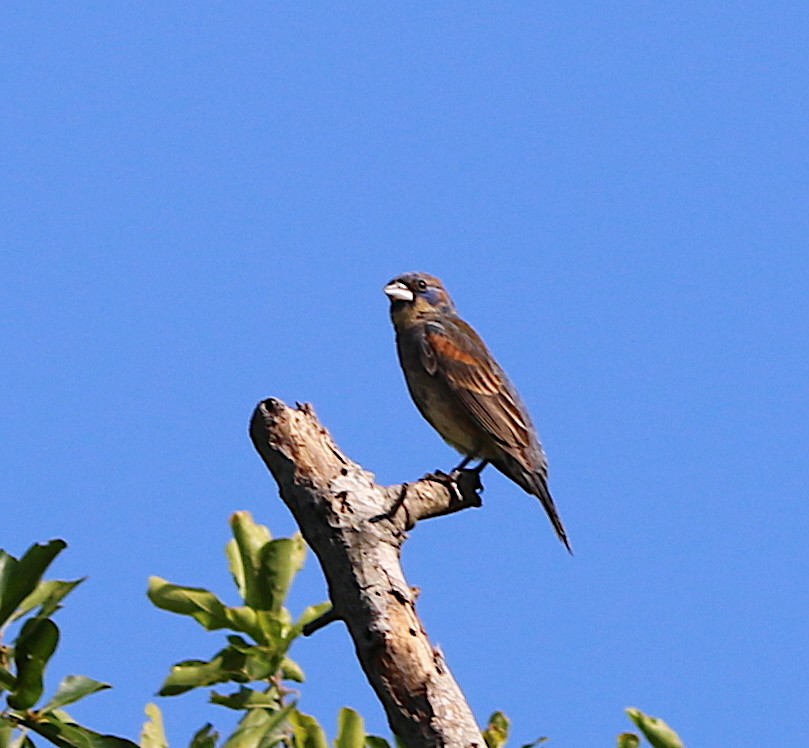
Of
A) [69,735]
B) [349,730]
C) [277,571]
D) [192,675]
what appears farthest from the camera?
[277,571]

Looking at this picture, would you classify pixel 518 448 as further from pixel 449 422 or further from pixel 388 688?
pixel 388 688

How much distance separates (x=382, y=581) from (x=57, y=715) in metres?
1.24

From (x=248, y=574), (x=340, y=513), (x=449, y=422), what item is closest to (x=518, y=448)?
(x=449, y=422)

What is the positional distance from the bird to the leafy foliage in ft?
10.7

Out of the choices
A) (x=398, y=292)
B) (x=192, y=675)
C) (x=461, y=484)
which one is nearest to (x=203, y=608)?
(x=192, y=675)

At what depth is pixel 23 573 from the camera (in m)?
4.05

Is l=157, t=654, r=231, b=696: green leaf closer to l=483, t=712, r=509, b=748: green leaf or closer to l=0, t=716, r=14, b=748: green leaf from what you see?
l=0, t=716, r=14, b=748: green leaf

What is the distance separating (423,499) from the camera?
5.65 meters

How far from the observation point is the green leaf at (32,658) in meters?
3.85

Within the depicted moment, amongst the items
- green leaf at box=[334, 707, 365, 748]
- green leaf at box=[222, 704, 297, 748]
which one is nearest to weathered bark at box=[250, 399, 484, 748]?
green leaf at box=[334, 707, 365, 748]

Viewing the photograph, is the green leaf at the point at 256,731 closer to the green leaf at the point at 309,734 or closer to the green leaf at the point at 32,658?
the green leaf at the point at 309,734

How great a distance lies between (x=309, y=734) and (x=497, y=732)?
0.72 meters

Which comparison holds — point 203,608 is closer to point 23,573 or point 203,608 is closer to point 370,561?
point 23,573

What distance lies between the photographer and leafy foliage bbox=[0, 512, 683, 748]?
3.84 m
